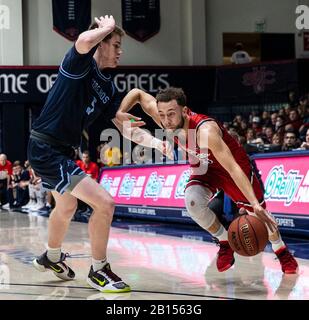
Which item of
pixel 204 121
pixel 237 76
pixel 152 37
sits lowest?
pixel 204 121

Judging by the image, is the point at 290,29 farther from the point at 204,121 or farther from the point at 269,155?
the point at 204,121

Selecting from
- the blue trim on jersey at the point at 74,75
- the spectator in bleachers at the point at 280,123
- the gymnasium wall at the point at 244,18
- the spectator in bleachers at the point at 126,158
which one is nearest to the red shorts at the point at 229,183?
the blue trim on jersey at the point at 74,75

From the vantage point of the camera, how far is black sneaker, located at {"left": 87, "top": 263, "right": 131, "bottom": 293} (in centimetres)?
555

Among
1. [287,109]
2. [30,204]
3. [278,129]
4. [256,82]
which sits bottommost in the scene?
[30,204]

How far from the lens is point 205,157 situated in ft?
20.6

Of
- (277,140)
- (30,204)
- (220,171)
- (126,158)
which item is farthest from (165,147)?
(30,204)

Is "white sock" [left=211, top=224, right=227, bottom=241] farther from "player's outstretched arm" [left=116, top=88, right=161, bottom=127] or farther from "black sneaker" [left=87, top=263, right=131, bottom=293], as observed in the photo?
"black sneaker" [left=87, top=263, right=131, bottom=293]

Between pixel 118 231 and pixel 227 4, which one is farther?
pixel 227 4

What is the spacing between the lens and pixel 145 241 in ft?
32.9

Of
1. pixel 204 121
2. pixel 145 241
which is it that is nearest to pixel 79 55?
pixel 204 121

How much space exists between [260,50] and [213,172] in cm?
1912

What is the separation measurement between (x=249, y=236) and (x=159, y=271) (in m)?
1.23

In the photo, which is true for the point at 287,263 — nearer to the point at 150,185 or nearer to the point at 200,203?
the point at 200,203

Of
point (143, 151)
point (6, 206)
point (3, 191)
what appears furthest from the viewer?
point (3, 191)
